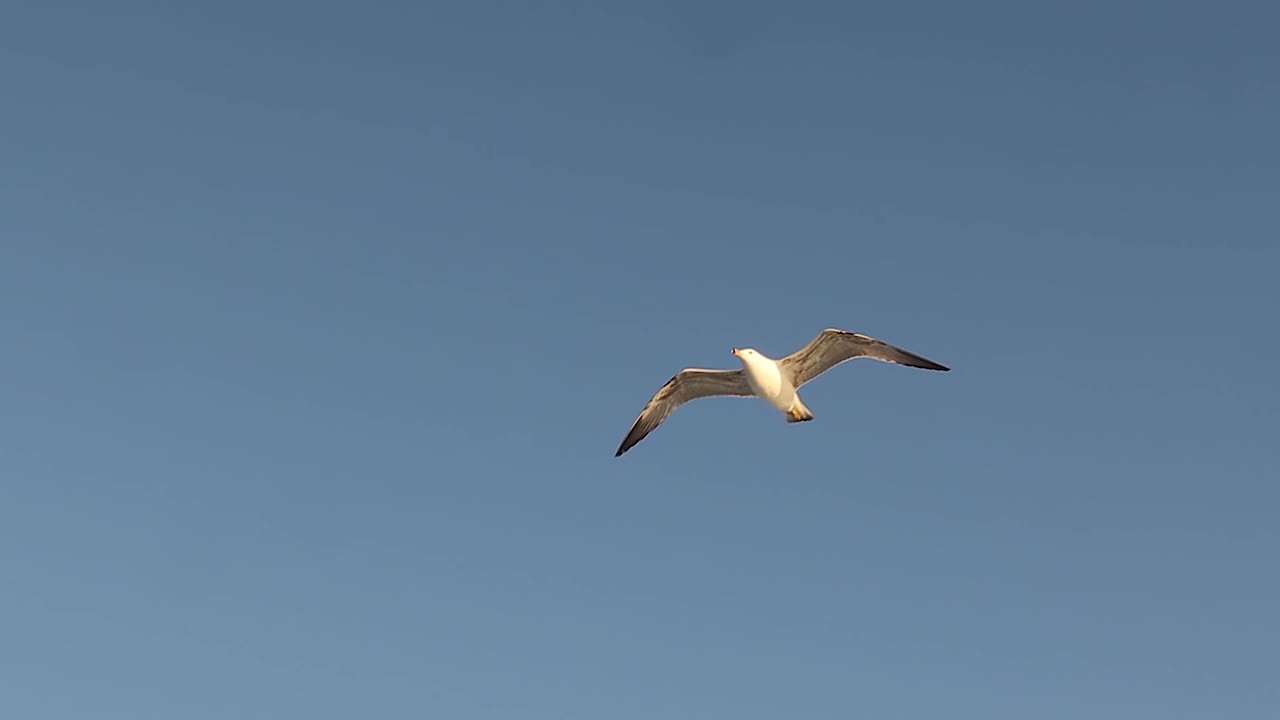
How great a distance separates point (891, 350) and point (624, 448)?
480 inches

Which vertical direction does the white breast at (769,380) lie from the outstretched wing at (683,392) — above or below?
below

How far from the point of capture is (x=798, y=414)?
51.0m

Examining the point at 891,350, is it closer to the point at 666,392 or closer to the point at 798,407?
the point at 798,407

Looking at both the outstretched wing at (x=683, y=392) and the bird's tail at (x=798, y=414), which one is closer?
the bird's tail at (x=798, y=414)

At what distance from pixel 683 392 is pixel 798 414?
5.67m

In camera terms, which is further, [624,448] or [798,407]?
[624,448]

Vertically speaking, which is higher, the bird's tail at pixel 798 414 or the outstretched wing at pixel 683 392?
the outstretched wing at pixel 683 392

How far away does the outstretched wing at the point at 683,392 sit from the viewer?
52.8 meters

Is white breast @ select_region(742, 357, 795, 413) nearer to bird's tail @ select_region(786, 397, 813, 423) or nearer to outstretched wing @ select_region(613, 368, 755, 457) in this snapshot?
bird's tail @ select_region(786, 397, 813, 423)

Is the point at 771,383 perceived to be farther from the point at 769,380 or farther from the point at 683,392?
the point at 683,392

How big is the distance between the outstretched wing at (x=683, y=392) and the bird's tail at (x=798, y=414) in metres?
2.18

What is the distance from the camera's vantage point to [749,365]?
165ft

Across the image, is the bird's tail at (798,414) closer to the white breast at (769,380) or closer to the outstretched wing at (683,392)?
the white breast at (769,380)

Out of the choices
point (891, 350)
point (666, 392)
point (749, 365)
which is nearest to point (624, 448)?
point (666, 392)
